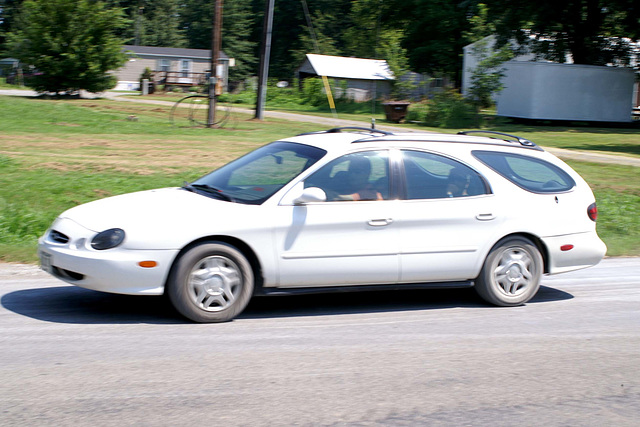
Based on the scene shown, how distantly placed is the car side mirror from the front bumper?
1110 mm

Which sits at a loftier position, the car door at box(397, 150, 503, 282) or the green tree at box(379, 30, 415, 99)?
the green tree at box(379, 30, 415, 99)

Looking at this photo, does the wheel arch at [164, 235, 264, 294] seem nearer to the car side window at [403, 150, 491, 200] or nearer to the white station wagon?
the white station wagon

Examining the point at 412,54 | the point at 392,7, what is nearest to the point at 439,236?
the point at 412,54

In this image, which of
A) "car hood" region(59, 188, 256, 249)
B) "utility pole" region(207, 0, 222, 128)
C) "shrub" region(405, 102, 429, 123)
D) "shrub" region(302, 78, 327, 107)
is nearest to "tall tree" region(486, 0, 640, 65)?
"shrub" region(405, 102, 429, 123)

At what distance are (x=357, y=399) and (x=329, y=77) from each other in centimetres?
5231

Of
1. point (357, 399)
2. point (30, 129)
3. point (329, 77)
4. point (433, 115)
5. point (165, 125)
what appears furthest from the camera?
point (329, 77)

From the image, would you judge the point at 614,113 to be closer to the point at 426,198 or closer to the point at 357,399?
the point at 426,198

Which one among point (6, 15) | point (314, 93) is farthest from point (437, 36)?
point (6, 15)

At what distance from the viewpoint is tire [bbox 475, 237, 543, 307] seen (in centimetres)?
688

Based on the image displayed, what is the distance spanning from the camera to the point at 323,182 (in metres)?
6.42

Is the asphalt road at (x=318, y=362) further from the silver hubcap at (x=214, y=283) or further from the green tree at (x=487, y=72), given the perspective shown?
the green tree at (x=487, y=72)

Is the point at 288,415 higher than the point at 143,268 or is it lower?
lower

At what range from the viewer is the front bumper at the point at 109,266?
571cm

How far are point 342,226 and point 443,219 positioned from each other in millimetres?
977
